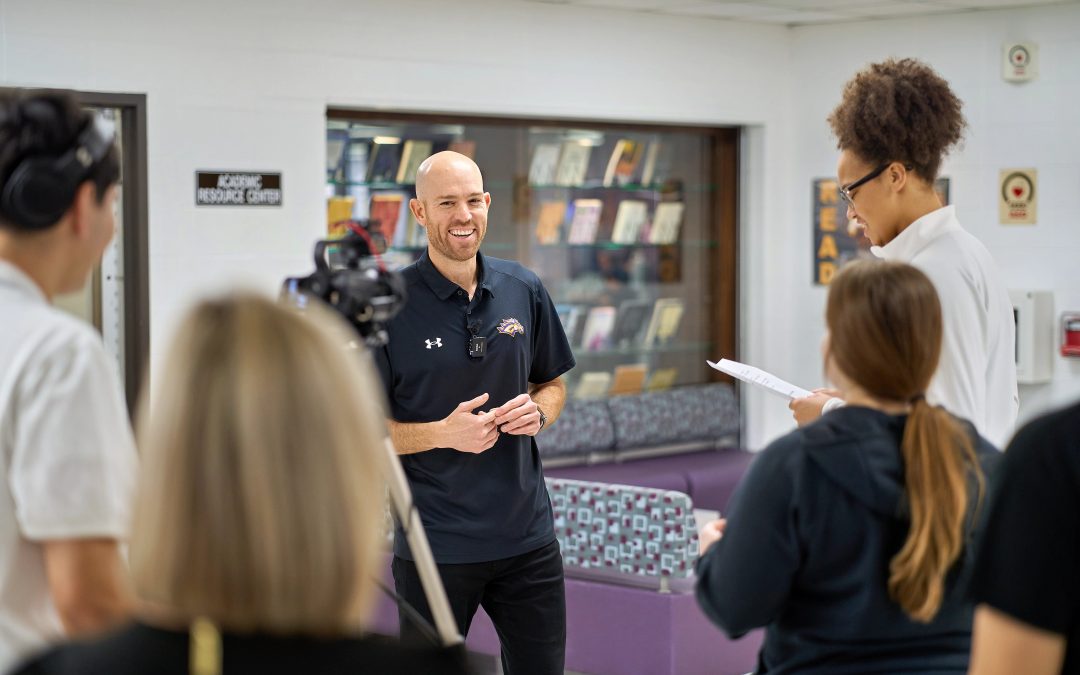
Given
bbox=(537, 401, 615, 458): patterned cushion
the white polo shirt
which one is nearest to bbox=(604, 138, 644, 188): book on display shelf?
bbox=(537, 401, 615, 458): patterned cushion

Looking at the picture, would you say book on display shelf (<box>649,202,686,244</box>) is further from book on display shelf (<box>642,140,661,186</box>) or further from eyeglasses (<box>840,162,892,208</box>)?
eyeglasses (<box>840,162,892,208</box>)

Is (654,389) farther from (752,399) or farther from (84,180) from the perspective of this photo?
(84,180)

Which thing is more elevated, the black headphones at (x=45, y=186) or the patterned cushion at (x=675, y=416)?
the black headphones at (x=45, y=186)

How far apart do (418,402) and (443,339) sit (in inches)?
6.4

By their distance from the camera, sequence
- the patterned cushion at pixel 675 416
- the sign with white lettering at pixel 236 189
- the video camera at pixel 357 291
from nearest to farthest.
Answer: the video camera at pixel 357 291 < the sign with white lettering at pixel 236 189 < the patterned cushion at pixel 675 416

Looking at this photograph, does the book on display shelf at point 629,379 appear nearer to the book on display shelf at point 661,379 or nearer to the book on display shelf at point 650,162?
the book on display shelf at point 661,379

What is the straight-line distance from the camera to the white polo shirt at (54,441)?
1.54 meters

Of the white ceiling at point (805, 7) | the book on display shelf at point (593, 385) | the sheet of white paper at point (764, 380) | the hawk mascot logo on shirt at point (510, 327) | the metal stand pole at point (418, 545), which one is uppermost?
the white ceiling at point (805, 7)

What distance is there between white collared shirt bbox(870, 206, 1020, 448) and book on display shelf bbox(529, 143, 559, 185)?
4165 mm

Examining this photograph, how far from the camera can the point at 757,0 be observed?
6031mm

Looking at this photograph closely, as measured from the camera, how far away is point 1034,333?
604 cm

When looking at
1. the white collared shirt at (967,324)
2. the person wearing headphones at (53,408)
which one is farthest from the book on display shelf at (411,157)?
the person wearing headphones at (53,408)

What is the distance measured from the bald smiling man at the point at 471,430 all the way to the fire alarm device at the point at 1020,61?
395cm

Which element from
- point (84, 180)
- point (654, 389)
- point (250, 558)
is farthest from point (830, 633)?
point (654, 389)
